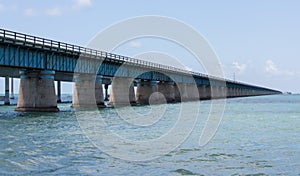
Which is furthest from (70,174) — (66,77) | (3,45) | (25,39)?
(66,77)

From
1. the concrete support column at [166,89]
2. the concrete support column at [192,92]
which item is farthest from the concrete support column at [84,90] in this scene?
the concrete support column at [192,92]

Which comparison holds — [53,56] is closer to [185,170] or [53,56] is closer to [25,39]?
[25,39]

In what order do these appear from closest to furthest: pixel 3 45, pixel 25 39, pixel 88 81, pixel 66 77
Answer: pixel 3 45, pixel 25 39, pixel 88 81, pixel 66 77

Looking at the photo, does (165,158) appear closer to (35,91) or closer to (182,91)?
(35,91)

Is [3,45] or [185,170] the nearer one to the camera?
[185,170]

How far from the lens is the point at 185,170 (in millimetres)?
19453

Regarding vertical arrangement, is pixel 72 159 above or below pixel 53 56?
below

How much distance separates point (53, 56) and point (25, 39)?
8.28 metres

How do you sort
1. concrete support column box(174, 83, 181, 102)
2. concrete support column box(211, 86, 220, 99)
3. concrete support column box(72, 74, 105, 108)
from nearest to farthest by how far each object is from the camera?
concrete support column box(72, 74, 105, 108) < concrete support column box(174, 83, 181, 102) < concrete support column box(211, 86, 220, 99)

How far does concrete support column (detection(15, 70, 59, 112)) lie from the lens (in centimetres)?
6197

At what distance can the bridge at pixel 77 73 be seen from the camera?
56500mm

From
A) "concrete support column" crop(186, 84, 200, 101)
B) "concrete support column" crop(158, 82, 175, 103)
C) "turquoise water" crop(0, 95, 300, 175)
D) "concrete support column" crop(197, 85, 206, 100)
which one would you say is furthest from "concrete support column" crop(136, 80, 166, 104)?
"turquoise water" crop(0, 95, 300, 175)

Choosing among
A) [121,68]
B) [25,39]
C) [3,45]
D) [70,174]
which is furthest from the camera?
[121,68]

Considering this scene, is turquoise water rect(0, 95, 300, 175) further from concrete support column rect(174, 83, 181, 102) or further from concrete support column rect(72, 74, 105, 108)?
concrete support column rect(174, 83, 181, 102)
